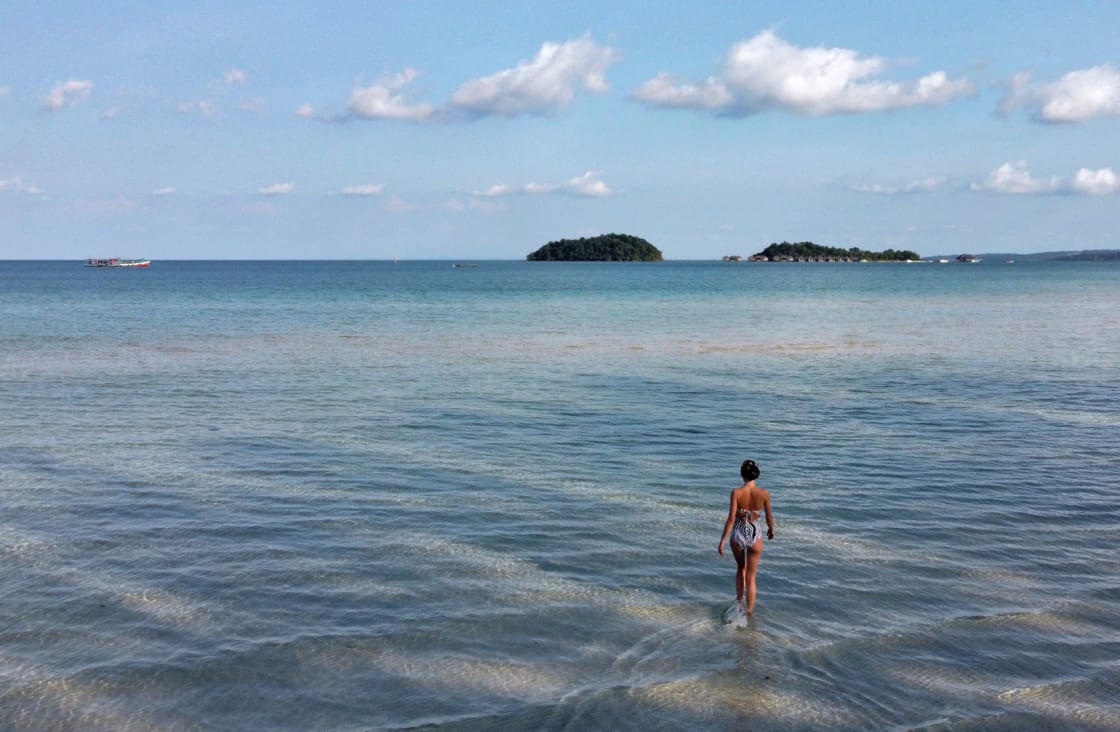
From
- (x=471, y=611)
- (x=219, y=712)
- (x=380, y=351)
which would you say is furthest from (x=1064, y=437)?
(x=380, y=351)

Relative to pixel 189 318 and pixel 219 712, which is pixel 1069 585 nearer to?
pixel 219 712

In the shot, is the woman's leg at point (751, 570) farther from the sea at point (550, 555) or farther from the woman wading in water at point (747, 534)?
the sea at point (550, 555)

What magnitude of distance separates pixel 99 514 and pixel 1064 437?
21246 mm

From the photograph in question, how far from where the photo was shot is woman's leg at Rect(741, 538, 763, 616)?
38.3ft

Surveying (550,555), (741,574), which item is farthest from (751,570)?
(550,555)

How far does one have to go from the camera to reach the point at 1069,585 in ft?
41.7

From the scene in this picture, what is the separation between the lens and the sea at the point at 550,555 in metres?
9.73

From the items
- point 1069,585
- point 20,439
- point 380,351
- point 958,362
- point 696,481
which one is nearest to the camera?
point 1069,585

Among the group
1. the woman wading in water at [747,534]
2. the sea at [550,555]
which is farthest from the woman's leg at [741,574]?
the sea at [550,555]

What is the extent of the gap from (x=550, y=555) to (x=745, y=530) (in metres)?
3.34

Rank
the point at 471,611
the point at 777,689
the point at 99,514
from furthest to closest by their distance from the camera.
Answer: the point at 99,514 → the point at 471,611 → the point at 777,689

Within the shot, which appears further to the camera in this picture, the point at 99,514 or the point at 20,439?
the point at 20,439

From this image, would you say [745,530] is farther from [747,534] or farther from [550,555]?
[550,555]

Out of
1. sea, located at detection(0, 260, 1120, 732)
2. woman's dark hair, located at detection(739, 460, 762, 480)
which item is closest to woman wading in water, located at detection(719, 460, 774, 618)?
woman's dark hair, located at detection(739, 460, 762, 480)
